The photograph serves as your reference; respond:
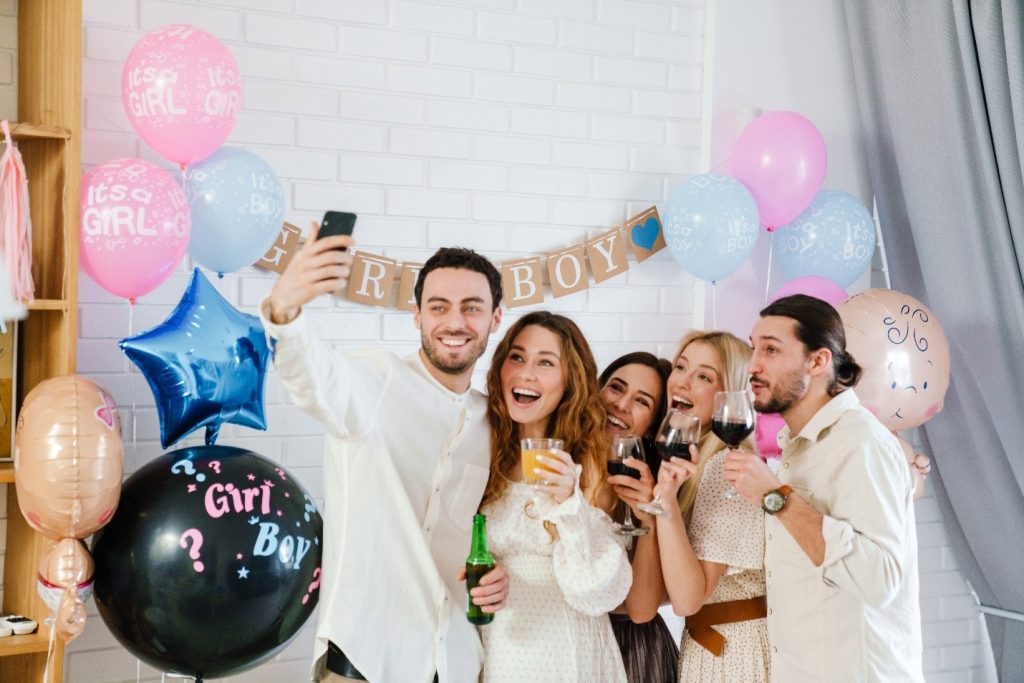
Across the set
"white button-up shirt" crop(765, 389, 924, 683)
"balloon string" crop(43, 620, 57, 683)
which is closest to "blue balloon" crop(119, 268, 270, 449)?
"balloon string" crop(43, 620, 57, 683)

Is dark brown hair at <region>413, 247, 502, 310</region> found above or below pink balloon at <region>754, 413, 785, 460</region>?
above

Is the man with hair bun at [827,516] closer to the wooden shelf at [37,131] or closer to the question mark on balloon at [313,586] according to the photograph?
the question mark on balloon at [313,586]

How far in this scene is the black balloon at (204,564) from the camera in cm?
203

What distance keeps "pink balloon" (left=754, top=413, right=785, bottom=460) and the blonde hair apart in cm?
59

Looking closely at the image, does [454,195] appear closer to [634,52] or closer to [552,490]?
[634,52]

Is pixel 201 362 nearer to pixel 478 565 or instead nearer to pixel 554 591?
pixel 478 565

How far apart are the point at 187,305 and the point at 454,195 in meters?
Answer: 1.16

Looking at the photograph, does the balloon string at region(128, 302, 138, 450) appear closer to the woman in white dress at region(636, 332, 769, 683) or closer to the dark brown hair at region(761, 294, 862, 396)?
the woman in white dress at region(636, 332, 769, 683)

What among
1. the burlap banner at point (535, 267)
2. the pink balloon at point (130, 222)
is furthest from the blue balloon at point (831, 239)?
the pink balloon at point (130, 222)

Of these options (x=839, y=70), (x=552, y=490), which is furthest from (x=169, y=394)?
(x=839, y=70)

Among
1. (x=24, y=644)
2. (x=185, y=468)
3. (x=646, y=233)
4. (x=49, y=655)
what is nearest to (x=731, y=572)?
(x=185, y=468)

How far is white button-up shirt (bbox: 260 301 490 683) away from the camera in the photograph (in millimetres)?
2125

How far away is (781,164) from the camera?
2996 mm

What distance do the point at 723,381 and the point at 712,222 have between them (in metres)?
0.69
